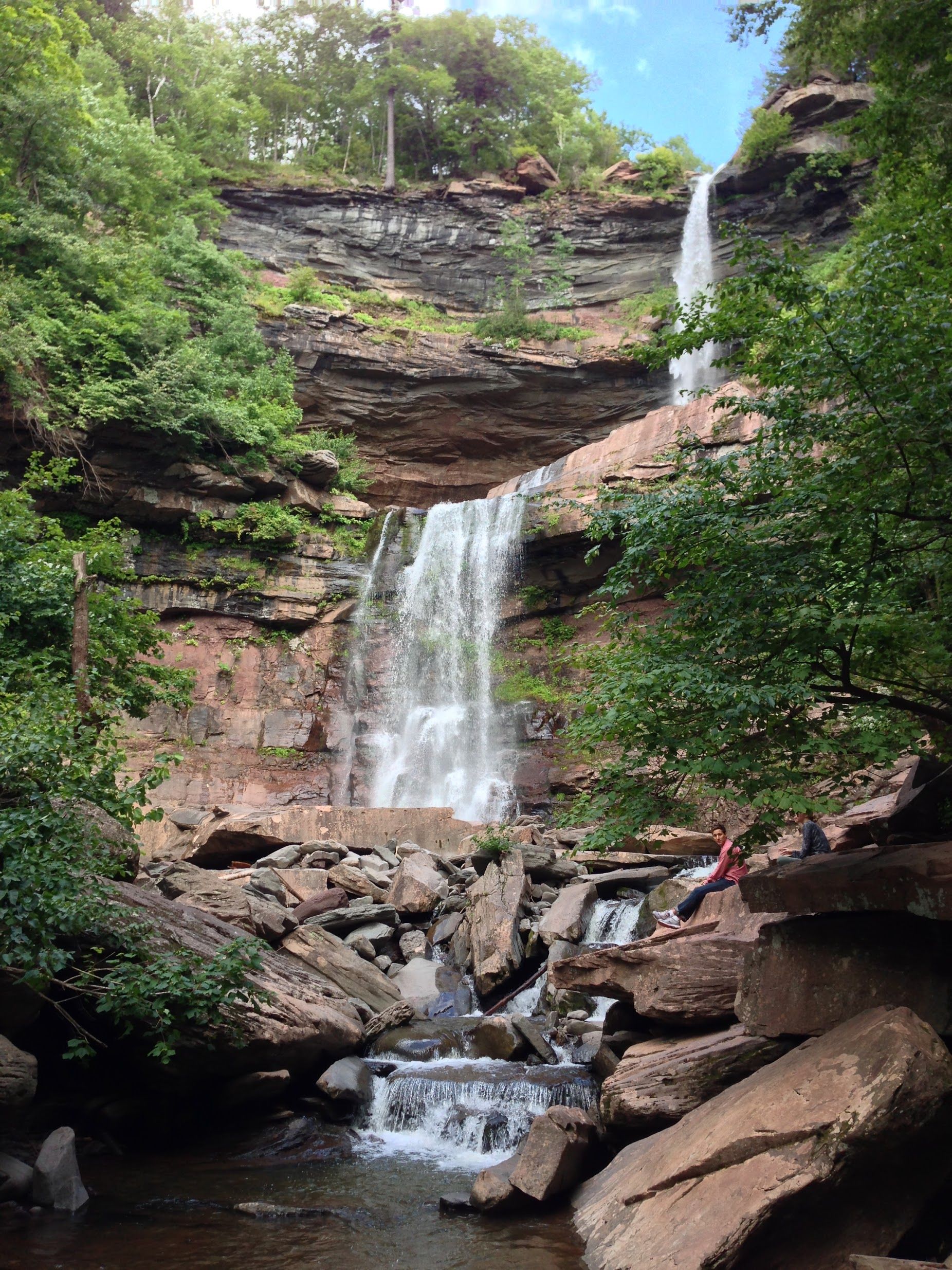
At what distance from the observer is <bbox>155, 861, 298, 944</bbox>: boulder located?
9.76 m

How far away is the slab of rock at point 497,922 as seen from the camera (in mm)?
10469

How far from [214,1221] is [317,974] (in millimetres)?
3677

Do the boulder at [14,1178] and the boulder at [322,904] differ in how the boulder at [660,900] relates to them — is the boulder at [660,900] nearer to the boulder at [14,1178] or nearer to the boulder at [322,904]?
the boulder at [322,904]

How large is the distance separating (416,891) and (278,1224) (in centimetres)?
656

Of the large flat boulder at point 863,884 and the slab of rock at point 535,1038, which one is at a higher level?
the large flat boulder at point 863,884

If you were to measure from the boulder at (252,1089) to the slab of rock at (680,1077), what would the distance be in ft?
9.57

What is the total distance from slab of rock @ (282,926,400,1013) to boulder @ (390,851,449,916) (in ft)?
6.59

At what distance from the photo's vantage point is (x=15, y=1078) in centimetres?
627

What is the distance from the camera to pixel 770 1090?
17.1ft

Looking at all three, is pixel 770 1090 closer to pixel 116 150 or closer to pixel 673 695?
pixel 673 695

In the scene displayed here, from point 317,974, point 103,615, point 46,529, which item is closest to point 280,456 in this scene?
point 46,529

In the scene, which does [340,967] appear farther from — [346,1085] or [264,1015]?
[264,1015]

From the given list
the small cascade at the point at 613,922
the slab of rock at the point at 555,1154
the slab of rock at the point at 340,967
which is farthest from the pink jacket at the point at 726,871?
the slab of rock at the point at 340,967

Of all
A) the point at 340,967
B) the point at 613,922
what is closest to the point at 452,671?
the point at 613,922
